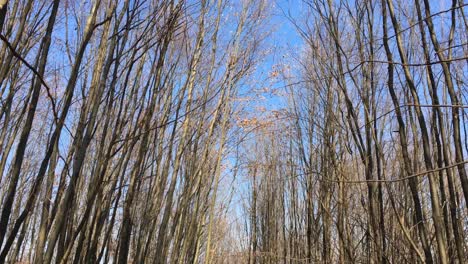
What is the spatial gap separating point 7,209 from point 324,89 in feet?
10.7

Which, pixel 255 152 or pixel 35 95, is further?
pixel 255 152

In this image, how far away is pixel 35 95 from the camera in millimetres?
1578

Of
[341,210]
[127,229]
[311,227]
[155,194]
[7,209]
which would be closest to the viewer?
[7,209]

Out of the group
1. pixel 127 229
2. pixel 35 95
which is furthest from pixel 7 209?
pixel 127 229

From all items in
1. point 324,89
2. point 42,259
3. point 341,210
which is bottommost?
point 42,259

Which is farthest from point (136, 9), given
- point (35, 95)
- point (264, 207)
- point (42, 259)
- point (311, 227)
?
point (264, 207)

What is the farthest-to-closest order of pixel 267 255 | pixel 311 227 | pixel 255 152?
pixel 255 152 → pixel 267 255 → pixel 311 227

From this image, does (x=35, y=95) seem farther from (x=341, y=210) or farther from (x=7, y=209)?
(x=341, y=210)

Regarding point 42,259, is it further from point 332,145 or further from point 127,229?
point 332,145

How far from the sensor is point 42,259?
154 cm

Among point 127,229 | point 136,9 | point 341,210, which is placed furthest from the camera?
point 341,210

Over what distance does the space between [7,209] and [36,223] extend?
678 cm

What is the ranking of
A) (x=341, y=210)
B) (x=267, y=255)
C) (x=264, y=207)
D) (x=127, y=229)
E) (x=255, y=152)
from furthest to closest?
(x=255, y=152)
(x=264, y=207)
(x=267, y=255)
(x=341, y=210)
(x=127, y=229)

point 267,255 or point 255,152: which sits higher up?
point 255,152
